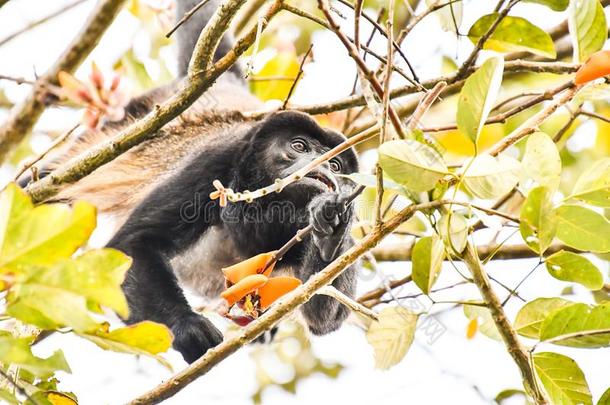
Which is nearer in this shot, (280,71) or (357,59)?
(357,59)

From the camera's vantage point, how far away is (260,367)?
18.8 ft

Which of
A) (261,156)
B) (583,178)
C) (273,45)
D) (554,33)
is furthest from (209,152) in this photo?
(583,178)

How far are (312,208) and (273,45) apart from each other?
6.07 feet

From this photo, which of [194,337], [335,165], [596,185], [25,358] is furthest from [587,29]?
[335,165]

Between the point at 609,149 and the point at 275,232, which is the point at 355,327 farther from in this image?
the point at 609,149

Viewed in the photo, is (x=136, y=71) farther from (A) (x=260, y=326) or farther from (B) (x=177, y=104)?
(A) (x=260, y=326)

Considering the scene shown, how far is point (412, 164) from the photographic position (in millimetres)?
1653

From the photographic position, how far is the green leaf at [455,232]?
67.0 inches

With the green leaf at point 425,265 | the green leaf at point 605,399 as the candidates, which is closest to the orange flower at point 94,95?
the green leaf at point 425,265

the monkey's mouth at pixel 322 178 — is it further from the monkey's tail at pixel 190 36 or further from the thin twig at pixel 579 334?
the thin twig at pixel 579 334

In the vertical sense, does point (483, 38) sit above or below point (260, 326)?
above

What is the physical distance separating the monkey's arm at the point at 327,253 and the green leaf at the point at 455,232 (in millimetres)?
1312

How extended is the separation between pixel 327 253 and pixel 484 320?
50.7 inches

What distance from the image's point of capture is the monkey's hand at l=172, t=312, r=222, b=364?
129 inches
